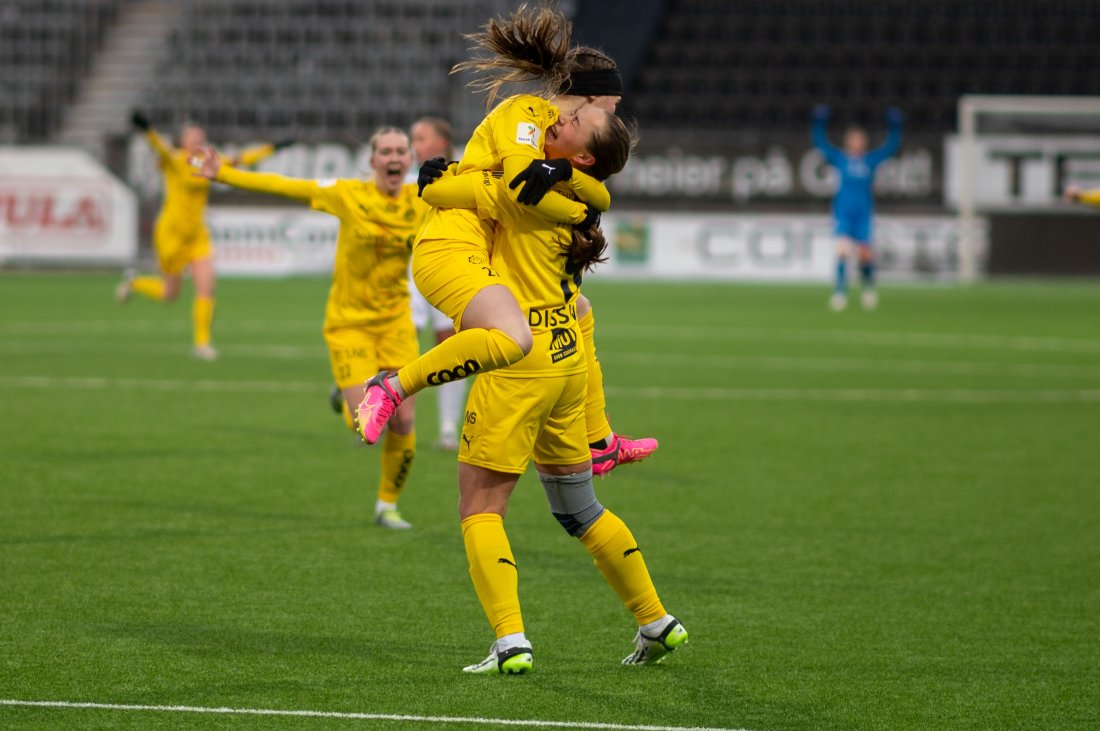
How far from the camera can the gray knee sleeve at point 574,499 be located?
231 inches

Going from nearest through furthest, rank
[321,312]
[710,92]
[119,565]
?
[119,565], [321,312], [710,92]

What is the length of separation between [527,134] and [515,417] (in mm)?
948

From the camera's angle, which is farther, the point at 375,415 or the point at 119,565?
the point at 119,565

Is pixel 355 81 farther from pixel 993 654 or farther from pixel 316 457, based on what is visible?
pixel 993 654

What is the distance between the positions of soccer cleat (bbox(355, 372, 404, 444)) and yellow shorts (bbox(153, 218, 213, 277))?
13087mm

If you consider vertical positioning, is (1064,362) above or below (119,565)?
below

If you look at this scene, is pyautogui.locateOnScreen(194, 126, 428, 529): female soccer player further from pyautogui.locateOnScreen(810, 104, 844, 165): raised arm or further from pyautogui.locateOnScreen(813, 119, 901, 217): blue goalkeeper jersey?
pyautogui.locateOnScreen(813, 119, 901, 217): blue goalkeeper jersey

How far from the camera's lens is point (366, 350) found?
903cm

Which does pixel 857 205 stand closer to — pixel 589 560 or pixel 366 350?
pixel 366 350

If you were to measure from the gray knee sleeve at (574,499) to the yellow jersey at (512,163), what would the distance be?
0.88 m

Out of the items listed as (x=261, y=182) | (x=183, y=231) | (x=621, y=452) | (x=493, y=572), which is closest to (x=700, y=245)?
(x=183, y=231)

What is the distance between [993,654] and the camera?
6.22 metres

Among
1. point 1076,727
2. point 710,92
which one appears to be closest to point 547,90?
point 1076,727

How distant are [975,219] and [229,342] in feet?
58.0
